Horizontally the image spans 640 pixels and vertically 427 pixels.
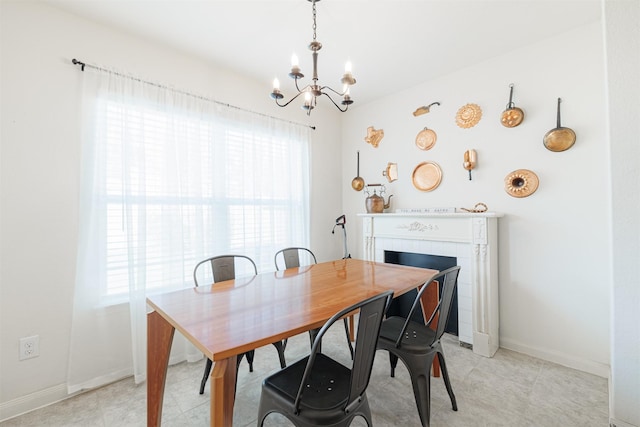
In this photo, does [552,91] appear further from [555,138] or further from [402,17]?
[402,17]

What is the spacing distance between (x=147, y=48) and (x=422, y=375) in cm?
314

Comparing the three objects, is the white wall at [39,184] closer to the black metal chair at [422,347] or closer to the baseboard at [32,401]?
the baseboard at [32,401]

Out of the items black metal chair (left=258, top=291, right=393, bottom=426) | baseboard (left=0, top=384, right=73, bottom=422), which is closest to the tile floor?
baseboard (left=0, top=384, right=73, bottom=422)

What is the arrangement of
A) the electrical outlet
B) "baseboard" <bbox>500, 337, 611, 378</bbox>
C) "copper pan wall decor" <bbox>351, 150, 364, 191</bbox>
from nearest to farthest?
the electrical outlet
"baseboard" <bbox>500, 337, 611, 378</bbox>
"copper pan wall decor" <bbox>351, 150, 364, 191</bbox>

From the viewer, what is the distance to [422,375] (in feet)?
4.95

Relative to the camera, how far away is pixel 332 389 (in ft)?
3.97

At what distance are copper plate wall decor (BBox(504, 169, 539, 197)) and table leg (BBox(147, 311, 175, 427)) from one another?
2859 millimetres

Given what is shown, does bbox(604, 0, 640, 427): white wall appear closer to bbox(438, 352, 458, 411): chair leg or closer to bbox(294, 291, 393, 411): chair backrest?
bbox(438, 352, 458, 411): chair leg

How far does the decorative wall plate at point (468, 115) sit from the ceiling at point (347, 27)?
42 centimetres

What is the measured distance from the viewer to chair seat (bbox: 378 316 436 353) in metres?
1.54

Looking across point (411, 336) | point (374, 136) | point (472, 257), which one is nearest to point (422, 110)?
point (374, 136)

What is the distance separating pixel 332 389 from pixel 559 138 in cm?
256

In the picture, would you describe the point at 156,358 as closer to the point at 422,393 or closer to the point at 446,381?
the point at 422,393

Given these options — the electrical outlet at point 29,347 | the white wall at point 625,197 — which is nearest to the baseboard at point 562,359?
the white wall at point 625,197
